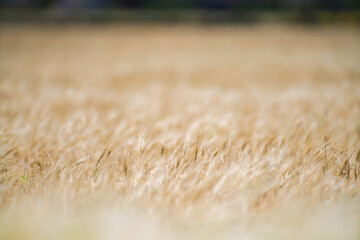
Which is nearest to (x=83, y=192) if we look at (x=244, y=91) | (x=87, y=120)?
(x=87, y=120)

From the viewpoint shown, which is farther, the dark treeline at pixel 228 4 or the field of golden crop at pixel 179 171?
the dark treeline at pixel 228 4

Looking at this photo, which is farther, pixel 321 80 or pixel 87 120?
pixel 321 80

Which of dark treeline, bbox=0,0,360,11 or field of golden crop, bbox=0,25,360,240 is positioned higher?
dark treeline, bbox=0,0,360,11

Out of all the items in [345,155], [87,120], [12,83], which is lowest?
[12,83]

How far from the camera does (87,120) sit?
2.39 meters

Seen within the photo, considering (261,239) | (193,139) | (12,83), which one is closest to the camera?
(261,239)

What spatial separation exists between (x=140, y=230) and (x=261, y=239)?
18.1 inches

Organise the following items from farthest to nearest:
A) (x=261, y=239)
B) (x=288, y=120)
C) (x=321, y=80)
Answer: (x=321, y=80) < (x=288, y=120) < (x=261, y=239)

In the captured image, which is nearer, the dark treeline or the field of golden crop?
the field of golden crop

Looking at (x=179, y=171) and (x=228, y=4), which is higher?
(x=228, y=4)

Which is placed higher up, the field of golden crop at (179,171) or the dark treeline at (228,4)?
the dark treeline at (228,4)

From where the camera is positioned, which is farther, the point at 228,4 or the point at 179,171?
the point at 228,4

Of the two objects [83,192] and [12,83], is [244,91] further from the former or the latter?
[12,83]

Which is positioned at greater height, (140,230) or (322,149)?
(322,149)
